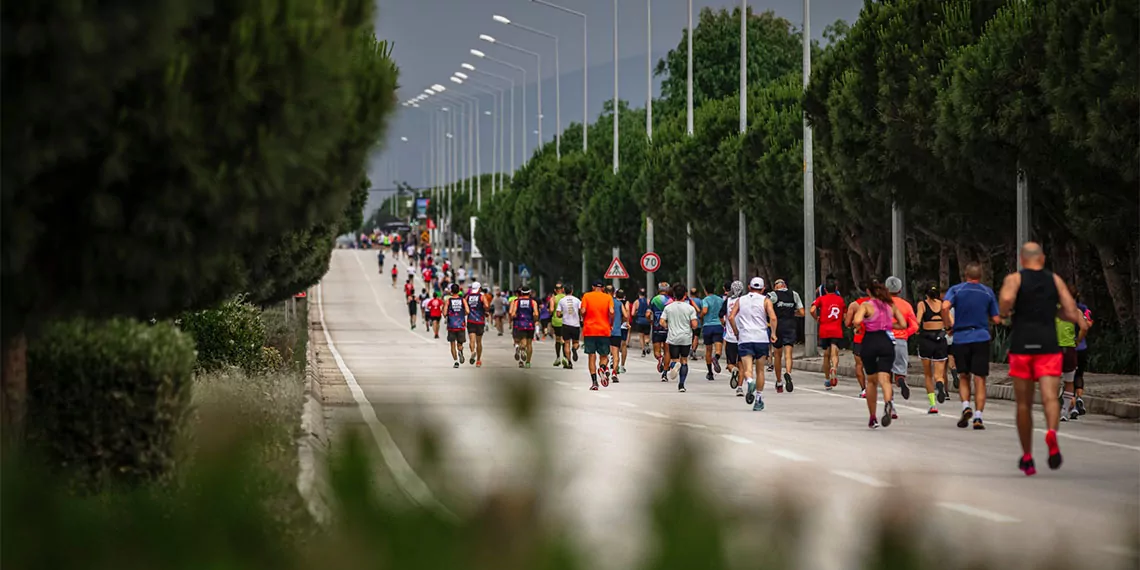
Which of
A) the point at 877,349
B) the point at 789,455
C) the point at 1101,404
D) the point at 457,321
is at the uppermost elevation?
the point at 457,321

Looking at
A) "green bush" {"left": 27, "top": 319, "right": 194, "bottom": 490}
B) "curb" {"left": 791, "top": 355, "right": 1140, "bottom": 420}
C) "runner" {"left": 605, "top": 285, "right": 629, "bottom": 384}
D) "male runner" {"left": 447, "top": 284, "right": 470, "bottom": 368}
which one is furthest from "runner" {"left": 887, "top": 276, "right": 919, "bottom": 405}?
"male runner" {"left": 447, "top": 284, "right": 470, "bottom": 368}

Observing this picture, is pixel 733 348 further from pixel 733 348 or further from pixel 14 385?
pixel 14 385

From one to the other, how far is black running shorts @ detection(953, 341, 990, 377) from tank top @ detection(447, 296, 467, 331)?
2178cm

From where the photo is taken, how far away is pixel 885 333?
2195 centimetres

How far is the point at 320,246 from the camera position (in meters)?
31.8

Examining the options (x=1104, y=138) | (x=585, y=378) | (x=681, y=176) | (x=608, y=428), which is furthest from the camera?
(x=681, y=176)

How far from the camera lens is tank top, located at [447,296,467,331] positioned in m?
42.8

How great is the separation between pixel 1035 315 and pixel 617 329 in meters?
21.6

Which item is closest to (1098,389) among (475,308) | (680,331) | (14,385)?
(680,331)

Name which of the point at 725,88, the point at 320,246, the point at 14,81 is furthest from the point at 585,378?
the point at 725,88

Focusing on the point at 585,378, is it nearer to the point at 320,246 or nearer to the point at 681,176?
the point at 320,246

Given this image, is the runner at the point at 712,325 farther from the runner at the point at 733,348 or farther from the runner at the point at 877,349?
the runner at the point at 877,349

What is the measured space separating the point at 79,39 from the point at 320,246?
2529 centimetres

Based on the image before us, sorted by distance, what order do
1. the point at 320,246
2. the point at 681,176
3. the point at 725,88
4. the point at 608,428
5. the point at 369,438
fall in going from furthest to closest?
1. the point at 725,88
2. the point at 681,176
3. the point at 320,246
4. the point at 608,428
5. the point at 369,438
